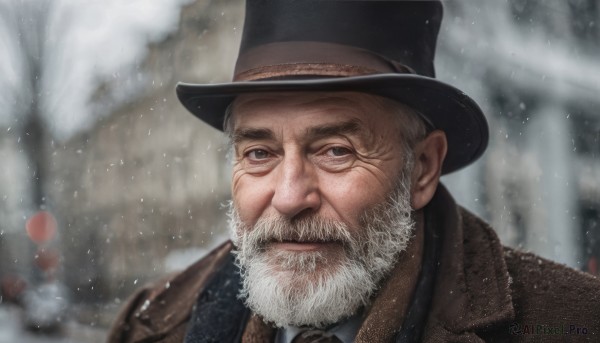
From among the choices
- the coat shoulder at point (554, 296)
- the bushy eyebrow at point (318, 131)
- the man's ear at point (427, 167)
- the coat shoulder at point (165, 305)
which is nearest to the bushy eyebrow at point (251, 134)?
the bushy eyebrow at point (318, 131)

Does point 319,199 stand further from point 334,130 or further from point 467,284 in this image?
point 467,284

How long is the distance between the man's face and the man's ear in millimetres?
146

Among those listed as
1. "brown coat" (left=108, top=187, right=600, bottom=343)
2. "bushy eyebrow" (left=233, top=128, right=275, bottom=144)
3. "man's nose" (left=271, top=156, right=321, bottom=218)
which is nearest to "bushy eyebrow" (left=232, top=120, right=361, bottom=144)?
"bushy eyebrow" (left=233, top=128, right=275, bottom=144)

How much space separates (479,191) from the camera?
17.1 feet

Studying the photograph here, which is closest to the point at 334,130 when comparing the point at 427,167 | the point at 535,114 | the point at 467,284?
the point at 427,167

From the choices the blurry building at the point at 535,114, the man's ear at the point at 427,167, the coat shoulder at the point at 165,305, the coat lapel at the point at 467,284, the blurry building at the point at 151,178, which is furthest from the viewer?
the blurry building at the point at 151,178

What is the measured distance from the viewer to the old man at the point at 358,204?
2.29 m

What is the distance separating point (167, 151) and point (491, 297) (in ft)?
41.7

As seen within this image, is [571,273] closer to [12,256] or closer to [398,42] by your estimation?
[398,42]

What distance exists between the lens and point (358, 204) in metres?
2.38

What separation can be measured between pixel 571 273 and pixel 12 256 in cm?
2218

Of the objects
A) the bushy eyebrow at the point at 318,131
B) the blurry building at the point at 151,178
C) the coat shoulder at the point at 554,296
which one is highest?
the bushy eyebrow at the point at 318,131

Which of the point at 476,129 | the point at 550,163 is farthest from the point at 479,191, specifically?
the point at 476,129

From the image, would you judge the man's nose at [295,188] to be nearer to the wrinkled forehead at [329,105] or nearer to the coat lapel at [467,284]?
the wrinkled forehead at [329,105]
